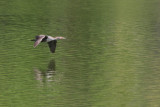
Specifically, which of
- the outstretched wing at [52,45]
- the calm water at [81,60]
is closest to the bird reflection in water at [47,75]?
the calm water at [81,60]

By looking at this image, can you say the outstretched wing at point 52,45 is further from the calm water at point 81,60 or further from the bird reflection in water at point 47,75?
the bird reflection in water at point 47,75

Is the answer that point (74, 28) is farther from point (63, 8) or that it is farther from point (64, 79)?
A: point (64, 79)

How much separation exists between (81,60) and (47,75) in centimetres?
364

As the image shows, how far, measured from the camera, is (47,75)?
962 inches

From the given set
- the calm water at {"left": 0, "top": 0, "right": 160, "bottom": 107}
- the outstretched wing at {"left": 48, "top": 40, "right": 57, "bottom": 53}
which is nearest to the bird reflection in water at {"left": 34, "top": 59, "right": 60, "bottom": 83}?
the calm water at {"left": 0, "top": 0, "right": 160, "bottom": 107}

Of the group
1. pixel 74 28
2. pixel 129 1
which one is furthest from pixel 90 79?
pixel 129 1

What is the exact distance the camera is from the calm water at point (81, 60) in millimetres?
20703

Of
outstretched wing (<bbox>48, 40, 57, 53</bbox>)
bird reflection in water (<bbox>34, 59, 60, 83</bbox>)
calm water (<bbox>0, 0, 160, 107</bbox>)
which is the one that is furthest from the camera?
outstretched wing (<bbox>48, 40, 57, 53</bbox>)

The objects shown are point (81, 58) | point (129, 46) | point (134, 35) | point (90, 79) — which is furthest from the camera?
point (134, 35)

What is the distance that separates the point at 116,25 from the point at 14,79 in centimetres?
1988

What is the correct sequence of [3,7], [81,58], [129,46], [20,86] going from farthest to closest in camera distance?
[3,7] < [129,46] < [81,58] < [20,86]

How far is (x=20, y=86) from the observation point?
22219 mm

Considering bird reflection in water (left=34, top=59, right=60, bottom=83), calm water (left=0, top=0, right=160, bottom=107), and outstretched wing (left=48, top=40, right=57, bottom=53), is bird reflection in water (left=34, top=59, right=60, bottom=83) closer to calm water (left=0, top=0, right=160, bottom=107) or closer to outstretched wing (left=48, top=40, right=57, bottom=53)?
calm water (left=0, top=0, right=160, bottom=107)

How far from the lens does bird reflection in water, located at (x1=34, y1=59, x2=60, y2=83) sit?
23561 mm
